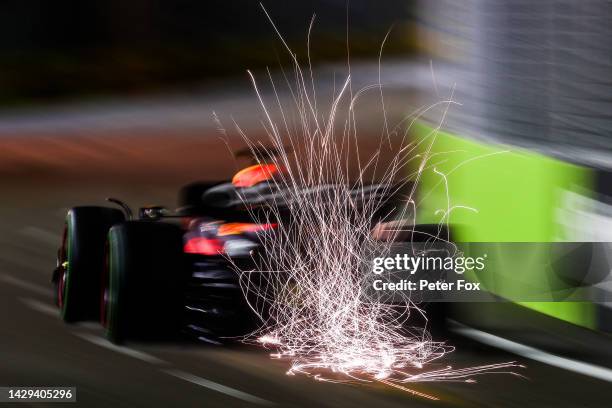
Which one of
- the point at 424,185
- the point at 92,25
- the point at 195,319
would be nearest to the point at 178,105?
the point at 92,25

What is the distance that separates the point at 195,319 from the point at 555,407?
220 centimetres

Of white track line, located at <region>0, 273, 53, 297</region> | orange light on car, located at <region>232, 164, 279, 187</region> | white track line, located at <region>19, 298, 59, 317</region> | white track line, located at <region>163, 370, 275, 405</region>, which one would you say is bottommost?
white track line, located at <region>163, 370, 275, 405</region>

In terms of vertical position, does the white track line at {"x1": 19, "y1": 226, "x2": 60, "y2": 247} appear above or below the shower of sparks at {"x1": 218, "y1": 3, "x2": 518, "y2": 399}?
above

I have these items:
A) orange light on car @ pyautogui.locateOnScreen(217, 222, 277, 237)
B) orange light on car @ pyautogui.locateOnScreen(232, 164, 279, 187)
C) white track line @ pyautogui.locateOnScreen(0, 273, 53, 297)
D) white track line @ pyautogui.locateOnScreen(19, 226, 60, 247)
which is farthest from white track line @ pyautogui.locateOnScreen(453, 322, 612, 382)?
white track line @ pyautogui.locateOnScreen(19, 226, 60, 247)

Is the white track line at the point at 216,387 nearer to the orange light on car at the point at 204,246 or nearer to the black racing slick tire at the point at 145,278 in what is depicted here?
the black racing slick tire at the point at 145,278

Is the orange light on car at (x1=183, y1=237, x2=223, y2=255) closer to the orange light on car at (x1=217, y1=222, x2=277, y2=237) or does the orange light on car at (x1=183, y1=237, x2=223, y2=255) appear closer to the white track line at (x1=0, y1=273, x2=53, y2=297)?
the orange light on car at (x1=217, y1=222, x2=277, y2=237)

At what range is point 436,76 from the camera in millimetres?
10141

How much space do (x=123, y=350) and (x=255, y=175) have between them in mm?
1273

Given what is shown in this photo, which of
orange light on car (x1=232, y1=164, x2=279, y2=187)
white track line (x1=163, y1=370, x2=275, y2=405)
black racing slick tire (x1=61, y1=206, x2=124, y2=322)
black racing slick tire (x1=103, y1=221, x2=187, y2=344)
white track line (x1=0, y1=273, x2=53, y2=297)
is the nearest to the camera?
white track line (x1=163, y1=370, x2=275, y2=405)

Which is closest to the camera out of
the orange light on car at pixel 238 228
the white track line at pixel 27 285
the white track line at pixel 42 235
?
the orange light on car at pixel 238 228

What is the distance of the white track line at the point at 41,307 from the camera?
30.7 ft

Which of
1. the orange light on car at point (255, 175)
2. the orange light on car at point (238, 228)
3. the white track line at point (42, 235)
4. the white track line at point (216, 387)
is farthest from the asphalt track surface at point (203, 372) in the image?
the white track line at point (42, 235)

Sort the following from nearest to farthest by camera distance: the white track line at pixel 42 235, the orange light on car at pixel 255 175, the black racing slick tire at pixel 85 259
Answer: the orange light on car at pixel 255 175, the black racing slick tire at pixel 85 259, the white track line at pixel 42 235

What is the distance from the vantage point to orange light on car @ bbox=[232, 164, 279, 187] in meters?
8.10
